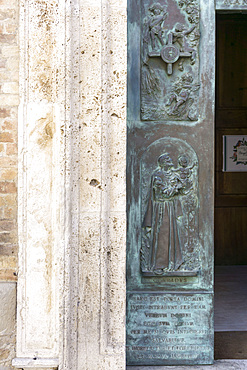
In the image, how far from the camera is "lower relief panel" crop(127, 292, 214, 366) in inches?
118

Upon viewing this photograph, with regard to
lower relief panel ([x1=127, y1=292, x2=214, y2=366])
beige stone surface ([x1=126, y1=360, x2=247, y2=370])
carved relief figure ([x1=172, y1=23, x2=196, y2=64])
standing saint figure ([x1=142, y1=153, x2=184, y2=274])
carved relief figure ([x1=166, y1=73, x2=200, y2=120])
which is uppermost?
carved relief figure ([x1=172, y1=23, x2=196, y2=64])

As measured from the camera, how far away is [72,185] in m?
2.67

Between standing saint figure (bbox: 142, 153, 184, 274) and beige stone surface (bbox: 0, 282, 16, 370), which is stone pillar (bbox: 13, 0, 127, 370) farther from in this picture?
standing saint figure (bbox: 142, 153, 184, 274)

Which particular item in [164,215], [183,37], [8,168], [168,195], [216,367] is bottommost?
[216,367]

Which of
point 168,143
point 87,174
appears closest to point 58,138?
point 87,174

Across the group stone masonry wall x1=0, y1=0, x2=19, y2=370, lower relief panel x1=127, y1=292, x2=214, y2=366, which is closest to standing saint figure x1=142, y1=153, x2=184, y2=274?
lower relief panel x1=127, y1=292, x2=214, y2=366

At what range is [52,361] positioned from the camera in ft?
8.86

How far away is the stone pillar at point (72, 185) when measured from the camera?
265 centimetres

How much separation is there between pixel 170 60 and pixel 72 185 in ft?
3.70

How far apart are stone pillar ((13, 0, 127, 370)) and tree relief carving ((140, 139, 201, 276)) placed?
326 millimetres

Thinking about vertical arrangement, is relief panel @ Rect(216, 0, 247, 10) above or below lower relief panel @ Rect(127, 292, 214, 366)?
above

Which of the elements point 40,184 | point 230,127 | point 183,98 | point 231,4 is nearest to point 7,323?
point 40,184

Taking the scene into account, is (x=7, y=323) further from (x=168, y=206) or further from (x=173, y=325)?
(x=168, y=206)

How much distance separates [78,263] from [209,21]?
75.2 inches
